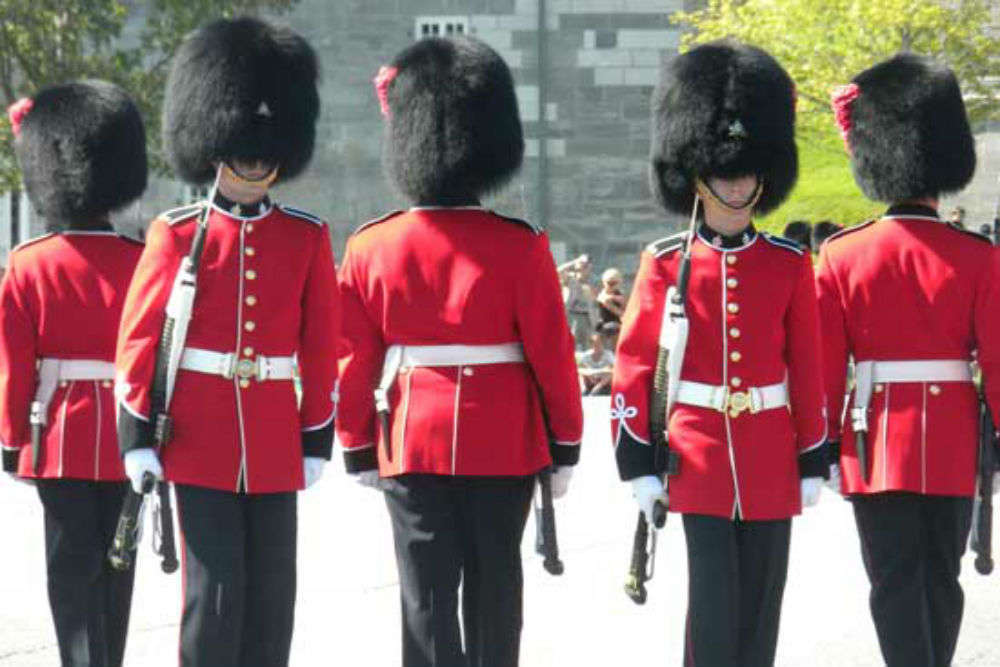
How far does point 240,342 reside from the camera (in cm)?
591

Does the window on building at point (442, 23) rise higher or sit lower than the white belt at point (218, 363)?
higher

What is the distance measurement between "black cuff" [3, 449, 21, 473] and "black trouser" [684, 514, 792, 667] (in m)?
1.98

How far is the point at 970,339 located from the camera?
20.9ft

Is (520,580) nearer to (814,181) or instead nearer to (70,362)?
Answer: (70,362)

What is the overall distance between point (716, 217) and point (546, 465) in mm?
798

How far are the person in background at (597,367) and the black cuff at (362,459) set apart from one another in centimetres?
1220

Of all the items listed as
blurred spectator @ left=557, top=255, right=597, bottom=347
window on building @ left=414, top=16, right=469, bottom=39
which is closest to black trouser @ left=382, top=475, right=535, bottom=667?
blurred spectator @ left=557, top=255, right=597, bottom=347

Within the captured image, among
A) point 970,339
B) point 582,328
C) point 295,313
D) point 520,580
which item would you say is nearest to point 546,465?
point 520,580

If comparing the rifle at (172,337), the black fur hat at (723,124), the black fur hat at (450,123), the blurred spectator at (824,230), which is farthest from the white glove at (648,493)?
the blurred spectator at (824,230)

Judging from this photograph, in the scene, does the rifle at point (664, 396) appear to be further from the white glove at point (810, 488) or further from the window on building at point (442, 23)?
the window on building at point (442, 23)

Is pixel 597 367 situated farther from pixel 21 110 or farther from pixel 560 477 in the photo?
pixel 560 477

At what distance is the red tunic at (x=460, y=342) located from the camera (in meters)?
5.93

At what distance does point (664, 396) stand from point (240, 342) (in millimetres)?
1104

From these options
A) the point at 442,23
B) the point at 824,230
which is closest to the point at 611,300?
the point at 824,230
